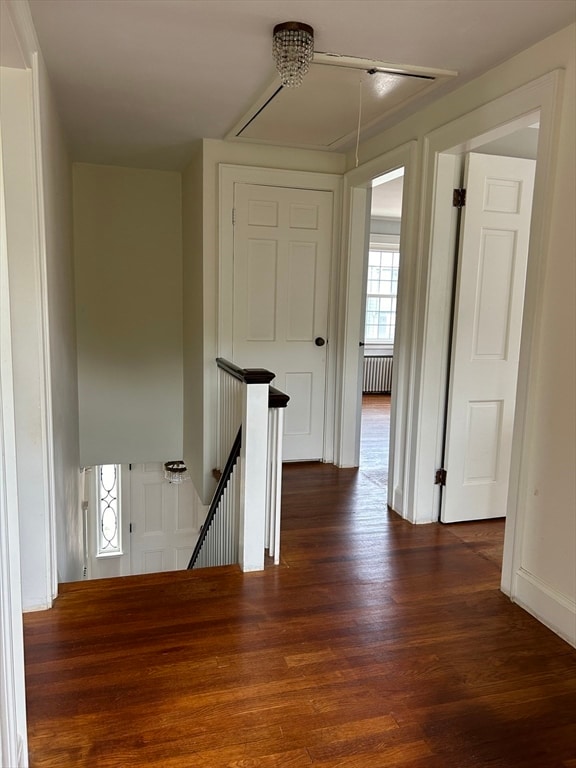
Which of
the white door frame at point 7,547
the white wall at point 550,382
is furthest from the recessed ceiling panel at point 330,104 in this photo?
the white door frame at point 7,547

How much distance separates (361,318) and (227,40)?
7.82 feet

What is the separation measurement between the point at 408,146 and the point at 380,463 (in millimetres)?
2473

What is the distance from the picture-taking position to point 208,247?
13.3 ft

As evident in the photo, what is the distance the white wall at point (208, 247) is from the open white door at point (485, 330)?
147cm

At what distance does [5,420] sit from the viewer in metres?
1.24

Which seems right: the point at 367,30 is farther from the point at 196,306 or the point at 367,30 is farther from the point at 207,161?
the point at 196,306

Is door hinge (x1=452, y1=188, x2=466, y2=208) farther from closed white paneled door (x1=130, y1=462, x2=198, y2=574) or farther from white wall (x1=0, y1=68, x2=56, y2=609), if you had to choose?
closed white paneled door (x1=130, y1=462, x2=198, y2=574)

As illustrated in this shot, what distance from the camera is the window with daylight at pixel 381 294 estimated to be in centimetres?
823

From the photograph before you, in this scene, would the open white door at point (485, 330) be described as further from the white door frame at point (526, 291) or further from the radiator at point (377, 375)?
the radiator at point (377, 375)

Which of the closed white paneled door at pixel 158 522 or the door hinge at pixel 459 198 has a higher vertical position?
the door hinge at pixel 459 198

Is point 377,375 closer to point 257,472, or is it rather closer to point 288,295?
point 288,295

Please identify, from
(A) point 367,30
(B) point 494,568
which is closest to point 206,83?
(A) point 367,30

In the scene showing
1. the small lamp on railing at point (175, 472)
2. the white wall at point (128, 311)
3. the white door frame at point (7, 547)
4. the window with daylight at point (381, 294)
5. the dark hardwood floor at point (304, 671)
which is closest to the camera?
the white door frame at point (7, 547)

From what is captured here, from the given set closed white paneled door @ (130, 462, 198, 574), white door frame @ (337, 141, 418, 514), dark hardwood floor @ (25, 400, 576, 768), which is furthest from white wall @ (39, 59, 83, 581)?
closed white paneled door @ (130, 462, 198, 574)
